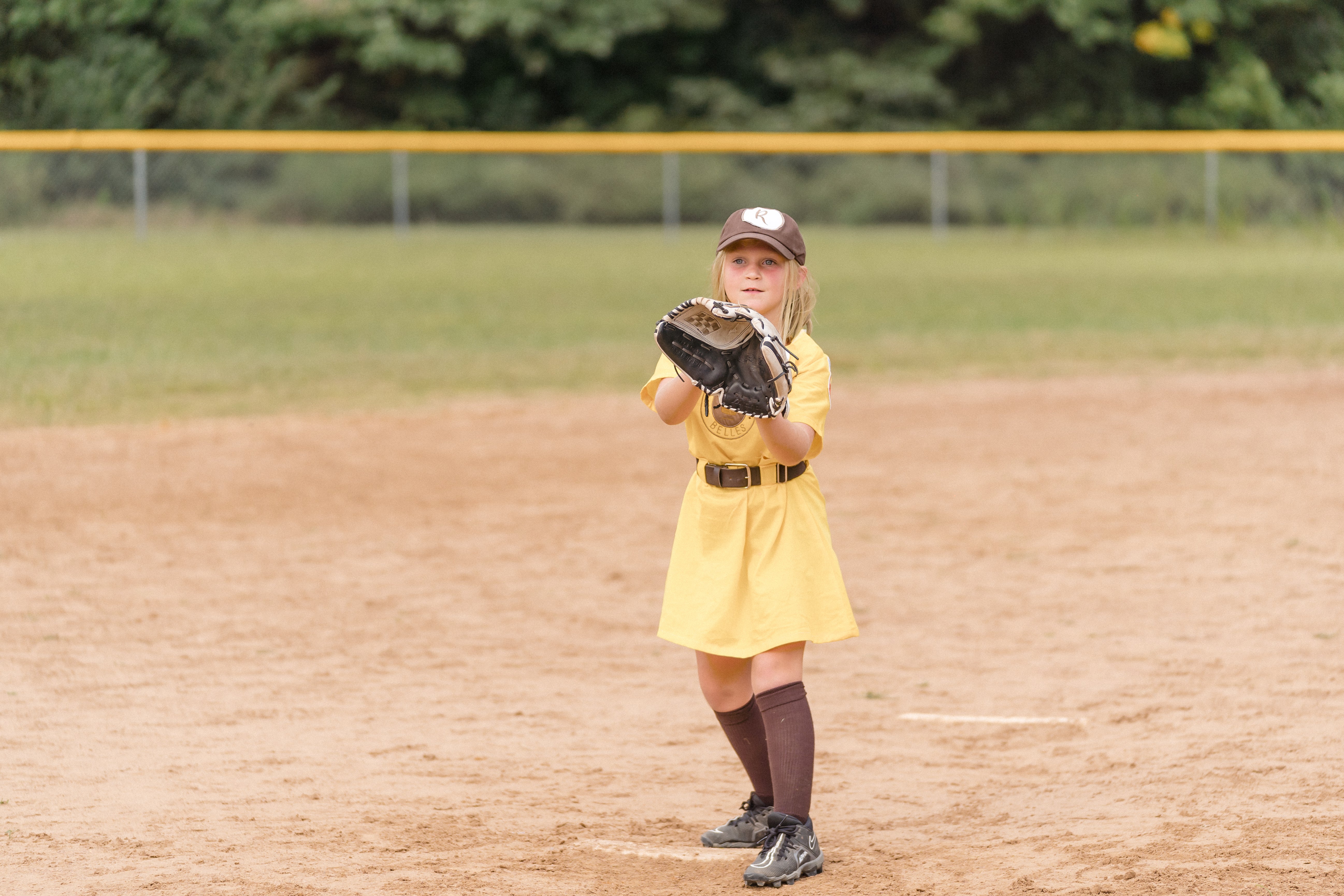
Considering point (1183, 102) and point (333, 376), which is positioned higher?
point (1183, 102)

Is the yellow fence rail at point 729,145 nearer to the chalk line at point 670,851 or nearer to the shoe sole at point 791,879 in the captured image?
the chalk line at point 670,851

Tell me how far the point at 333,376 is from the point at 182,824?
8475 millimetres

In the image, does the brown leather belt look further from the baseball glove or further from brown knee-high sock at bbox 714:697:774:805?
brown knee-high sock at bbox 714:697:774:805

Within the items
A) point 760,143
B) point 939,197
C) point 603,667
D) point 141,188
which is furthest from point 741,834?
point 939,197

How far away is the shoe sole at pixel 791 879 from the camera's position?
335 centimetres

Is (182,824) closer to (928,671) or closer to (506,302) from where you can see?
(928,671)

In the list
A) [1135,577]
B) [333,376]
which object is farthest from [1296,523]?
[333,376]

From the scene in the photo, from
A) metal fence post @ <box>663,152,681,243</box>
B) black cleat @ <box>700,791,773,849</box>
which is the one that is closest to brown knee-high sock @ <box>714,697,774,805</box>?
black cleat @ <box>700,791,773,849</box>

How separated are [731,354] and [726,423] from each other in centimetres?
26

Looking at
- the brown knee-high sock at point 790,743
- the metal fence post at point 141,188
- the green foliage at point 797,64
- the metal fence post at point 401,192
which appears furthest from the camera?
the green foliage at point 797,64

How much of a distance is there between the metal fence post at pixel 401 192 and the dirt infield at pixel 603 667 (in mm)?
12760

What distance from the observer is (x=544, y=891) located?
3.32 metres

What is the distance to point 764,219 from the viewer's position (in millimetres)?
3396

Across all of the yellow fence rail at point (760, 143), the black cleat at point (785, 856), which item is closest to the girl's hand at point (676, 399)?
the black cleat at point (785, 856)
